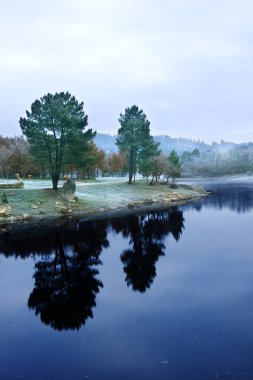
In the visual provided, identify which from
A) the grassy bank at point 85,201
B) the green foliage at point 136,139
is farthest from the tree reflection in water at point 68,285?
the green foliage at point 136,139

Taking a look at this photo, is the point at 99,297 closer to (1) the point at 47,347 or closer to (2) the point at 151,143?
(1) the point at 47,347

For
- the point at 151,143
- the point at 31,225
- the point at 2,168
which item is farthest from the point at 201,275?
the point at 2,168

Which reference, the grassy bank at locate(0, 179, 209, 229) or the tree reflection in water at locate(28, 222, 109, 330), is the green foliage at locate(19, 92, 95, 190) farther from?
the tree reflection in water at locate(28, 222, 109, 330)

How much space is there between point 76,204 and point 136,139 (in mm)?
31455

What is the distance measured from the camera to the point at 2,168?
341 feet

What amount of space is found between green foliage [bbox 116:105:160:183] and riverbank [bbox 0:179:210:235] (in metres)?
7.63

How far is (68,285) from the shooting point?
71.1 feet

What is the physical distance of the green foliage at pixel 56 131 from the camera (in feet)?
180

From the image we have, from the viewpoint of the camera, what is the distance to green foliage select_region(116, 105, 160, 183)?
3179 inches

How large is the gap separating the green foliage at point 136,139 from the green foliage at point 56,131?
2328cm

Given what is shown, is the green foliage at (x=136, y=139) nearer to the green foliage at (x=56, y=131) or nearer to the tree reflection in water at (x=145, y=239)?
the green foliage at (x=56, y=131)

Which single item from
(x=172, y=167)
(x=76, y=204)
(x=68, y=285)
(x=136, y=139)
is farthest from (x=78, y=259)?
(x=172, y=167)

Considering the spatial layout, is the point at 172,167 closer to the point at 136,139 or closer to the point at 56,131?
the point at 136,139

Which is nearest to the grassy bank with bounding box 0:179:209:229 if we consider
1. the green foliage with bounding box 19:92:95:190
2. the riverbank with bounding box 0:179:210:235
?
the riverbank with bounding box 0:179:210:235
